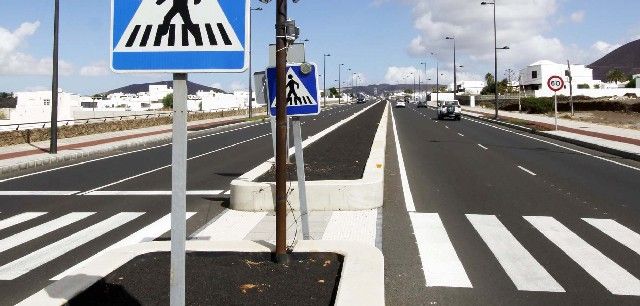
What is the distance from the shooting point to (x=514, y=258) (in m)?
6.91

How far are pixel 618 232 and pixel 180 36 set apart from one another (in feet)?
24.7

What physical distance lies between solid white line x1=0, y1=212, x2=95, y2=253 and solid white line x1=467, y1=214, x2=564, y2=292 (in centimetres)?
657

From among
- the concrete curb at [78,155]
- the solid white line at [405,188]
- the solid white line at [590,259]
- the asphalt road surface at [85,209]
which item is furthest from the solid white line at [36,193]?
the solid white line at [590,259]

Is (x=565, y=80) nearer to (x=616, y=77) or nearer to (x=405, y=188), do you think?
(x=616, y=77)

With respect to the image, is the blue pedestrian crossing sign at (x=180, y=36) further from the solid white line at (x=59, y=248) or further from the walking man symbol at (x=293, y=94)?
the solid white line at (x=59, y=248)

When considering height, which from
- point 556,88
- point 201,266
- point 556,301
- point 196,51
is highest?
point 556,88

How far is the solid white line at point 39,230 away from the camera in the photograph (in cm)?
804

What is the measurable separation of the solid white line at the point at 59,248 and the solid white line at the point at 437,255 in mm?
4681

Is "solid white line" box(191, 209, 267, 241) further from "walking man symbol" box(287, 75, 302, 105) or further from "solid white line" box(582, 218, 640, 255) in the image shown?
"solid white line" box(582, 218, 640, 255)

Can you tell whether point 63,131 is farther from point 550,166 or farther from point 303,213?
point 303,213

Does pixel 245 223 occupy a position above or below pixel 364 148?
below

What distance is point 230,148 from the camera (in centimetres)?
2448

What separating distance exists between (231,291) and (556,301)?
307cm

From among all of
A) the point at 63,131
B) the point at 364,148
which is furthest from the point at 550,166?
the point at 63,131
